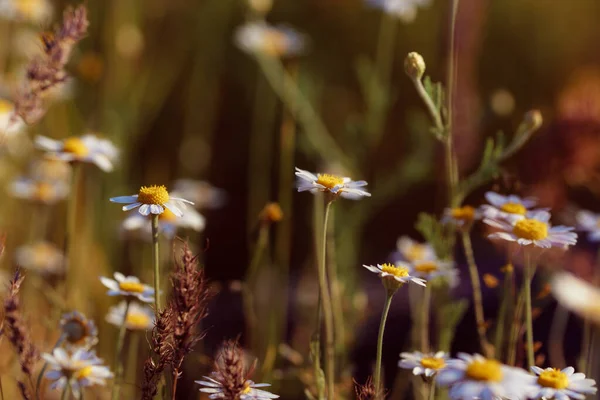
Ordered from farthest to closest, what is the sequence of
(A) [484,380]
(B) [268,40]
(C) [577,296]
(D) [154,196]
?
→ (B) [268,40]
(C) [577,296]
(D) [154,196]
(A) [484,380]

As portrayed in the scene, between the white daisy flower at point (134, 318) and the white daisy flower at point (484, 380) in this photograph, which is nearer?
the white daisy flower at point (484, 380)

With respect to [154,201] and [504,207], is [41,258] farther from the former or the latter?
[504,207]

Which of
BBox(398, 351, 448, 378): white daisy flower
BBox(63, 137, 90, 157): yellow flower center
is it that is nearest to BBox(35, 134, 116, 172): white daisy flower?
BBox(63, 137, 90, 157): yellow flower center

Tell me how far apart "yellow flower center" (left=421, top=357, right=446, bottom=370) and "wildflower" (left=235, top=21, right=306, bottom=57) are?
1.39 meters

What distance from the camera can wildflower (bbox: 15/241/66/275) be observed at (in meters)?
1.84

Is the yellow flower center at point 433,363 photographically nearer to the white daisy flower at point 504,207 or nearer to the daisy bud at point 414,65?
the white daisy flower at point 504,207

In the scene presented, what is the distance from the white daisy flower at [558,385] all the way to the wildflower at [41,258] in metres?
1.26

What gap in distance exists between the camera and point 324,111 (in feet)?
10.0

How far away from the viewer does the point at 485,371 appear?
0.74 meters

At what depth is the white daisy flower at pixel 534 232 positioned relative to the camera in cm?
102

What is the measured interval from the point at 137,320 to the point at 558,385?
0.66 metres

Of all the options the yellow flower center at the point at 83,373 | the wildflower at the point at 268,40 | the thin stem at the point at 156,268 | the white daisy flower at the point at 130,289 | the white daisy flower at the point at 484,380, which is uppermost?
the wildflower at the point at 268,40

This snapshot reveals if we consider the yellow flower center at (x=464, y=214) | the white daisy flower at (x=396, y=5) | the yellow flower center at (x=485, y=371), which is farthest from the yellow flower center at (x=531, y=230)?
the white daisy flower at (x=396, y=5)

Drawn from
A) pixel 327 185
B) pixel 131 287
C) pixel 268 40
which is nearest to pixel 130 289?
pixel 131 287
